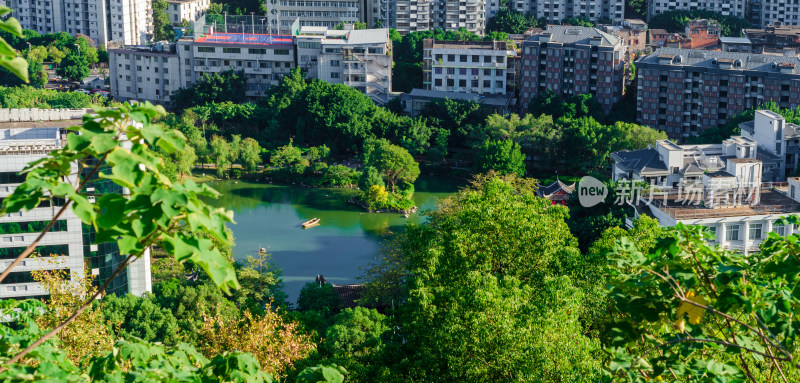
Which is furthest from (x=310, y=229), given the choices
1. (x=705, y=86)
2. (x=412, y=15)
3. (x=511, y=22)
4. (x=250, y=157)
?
(x=511, y=22)

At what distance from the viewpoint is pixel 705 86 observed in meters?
30.7

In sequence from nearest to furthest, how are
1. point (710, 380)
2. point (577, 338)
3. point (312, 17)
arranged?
point (710, 380)
point (577, 338)
point (312, 17)

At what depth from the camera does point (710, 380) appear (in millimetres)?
4949

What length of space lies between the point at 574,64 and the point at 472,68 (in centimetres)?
380

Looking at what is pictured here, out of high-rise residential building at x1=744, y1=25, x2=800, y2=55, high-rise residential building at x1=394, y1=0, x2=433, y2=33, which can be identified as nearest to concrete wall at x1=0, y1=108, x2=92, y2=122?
high-rise residential building at x1=744, y1=25, x2=800, y2=55

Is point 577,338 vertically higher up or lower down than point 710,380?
lower down

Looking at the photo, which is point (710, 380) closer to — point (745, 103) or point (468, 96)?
point (745, 103)

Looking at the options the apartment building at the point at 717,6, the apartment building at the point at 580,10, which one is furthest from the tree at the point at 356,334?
the apartment building at the point at 717,6

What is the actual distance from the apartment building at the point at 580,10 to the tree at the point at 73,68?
2006cm

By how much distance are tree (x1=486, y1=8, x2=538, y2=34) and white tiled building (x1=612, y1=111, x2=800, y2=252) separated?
75.4 feet

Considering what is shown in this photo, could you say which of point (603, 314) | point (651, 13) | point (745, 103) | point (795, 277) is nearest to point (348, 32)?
point (745, 103)

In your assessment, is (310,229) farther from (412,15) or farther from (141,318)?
(412,15)

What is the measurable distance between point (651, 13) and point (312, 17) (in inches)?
638

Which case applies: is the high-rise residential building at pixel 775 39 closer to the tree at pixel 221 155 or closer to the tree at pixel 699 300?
the tree at pixel 221 155
